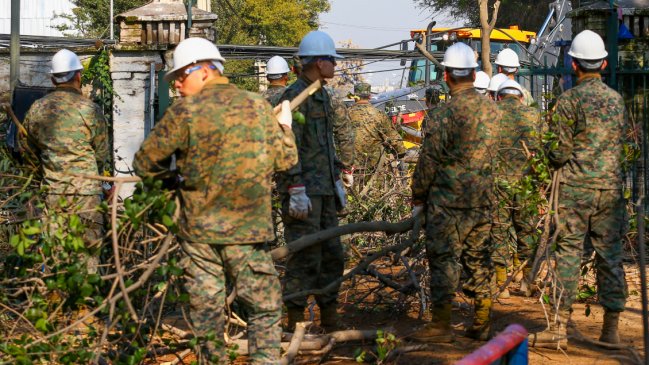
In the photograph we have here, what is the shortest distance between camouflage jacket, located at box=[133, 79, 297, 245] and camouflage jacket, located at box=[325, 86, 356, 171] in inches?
130

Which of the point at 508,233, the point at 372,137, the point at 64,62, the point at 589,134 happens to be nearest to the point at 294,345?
the point at 589,134

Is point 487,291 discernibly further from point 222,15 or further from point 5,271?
point 222,15

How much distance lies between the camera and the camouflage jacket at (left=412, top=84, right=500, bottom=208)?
7008 mm

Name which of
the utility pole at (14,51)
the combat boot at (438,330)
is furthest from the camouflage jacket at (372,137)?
the combat boot at (438,330)

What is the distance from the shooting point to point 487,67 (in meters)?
11.8

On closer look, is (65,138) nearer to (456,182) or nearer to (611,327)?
(456,182)

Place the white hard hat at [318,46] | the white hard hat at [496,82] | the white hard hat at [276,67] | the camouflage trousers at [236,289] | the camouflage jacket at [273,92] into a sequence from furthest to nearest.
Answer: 1. the white hard hat at [276,67]
2. the camouflage jacket at [273,92]
3. the white hard hat at [496,82]
4. the white hard hat at [318,46]
5. the camouflage trousers at [236,289]

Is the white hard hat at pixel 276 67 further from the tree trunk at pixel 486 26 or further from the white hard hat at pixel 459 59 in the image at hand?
the white hard hat at pixel 459 59

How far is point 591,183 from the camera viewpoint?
7051 millimetres

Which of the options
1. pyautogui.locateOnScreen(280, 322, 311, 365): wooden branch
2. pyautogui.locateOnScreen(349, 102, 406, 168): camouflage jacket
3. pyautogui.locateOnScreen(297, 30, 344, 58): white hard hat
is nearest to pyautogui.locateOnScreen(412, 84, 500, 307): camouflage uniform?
pyautogui.locateOnScreen(297, 30, 344, 58): white hard hat

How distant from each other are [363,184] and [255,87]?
28.2 m

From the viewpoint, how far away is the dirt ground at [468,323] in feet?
22.1

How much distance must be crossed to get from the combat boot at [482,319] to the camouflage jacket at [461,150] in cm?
71

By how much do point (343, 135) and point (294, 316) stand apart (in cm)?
239
